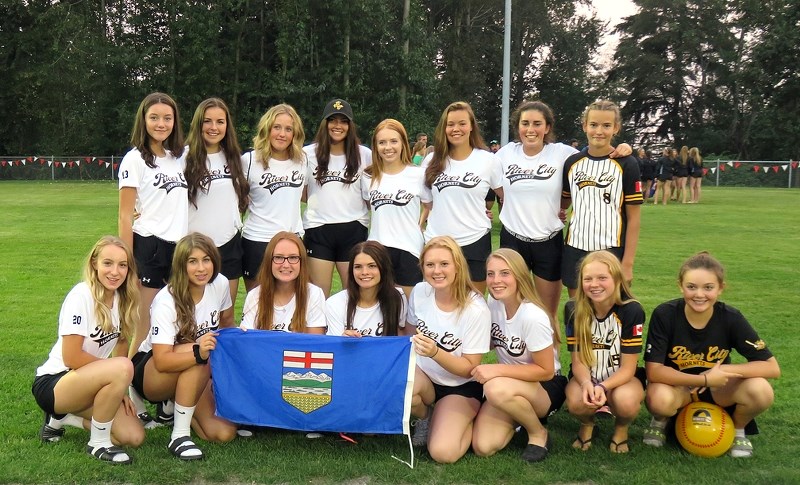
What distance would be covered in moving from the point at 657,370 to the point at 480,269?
146 centimetres

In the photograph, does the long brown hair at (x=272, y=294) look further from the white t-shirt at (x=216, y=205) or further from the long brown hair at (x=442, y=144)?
the long brown hair at (x=442, y=144)

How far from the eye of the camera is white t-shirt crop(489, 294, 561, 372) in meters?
4.03

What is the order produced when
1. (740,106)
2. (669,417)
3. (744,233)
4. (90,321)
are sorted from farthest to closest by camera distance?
(740,106)
(744,233)
(669,417)
(90,321)

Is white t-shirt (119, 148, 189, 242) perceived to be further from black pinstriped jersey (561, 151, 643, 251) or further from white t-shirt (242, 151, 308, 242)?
black pinstriped jersey (561, 151, 643, 251)

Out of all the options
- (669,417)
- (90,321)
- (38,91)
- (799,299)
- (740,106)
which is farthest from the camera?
(740,106)

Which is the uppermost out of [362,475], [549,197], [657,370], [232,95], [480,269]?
[232,95]

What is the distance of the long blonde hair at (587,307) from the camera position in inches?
161

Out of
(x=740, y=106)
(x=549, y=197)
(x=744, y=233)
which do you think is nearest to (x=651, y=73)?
(x=740, y=106)

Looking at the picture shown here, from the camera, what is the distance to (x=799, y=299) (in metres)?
8.15

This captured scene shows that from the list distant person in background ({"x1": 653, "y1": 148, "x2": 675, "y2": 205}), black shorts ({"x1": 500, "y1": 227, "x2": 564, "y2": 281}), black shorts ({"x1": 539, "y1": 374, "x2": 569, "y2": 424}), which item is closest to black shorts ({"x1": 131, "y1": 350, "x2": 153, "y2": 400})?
black shorts ({"x1": 539, "y1": 374, "x2": 569, "y2": 424})

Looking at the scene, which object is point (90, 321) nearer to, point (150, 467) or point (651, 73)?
point (150, 467)

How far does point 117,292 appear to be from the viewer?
4098 mm

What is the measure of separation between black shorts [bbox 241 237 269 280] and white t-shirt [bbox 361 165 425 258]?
83 cm

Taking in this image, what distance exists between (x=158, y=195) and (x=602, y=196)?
297cm
